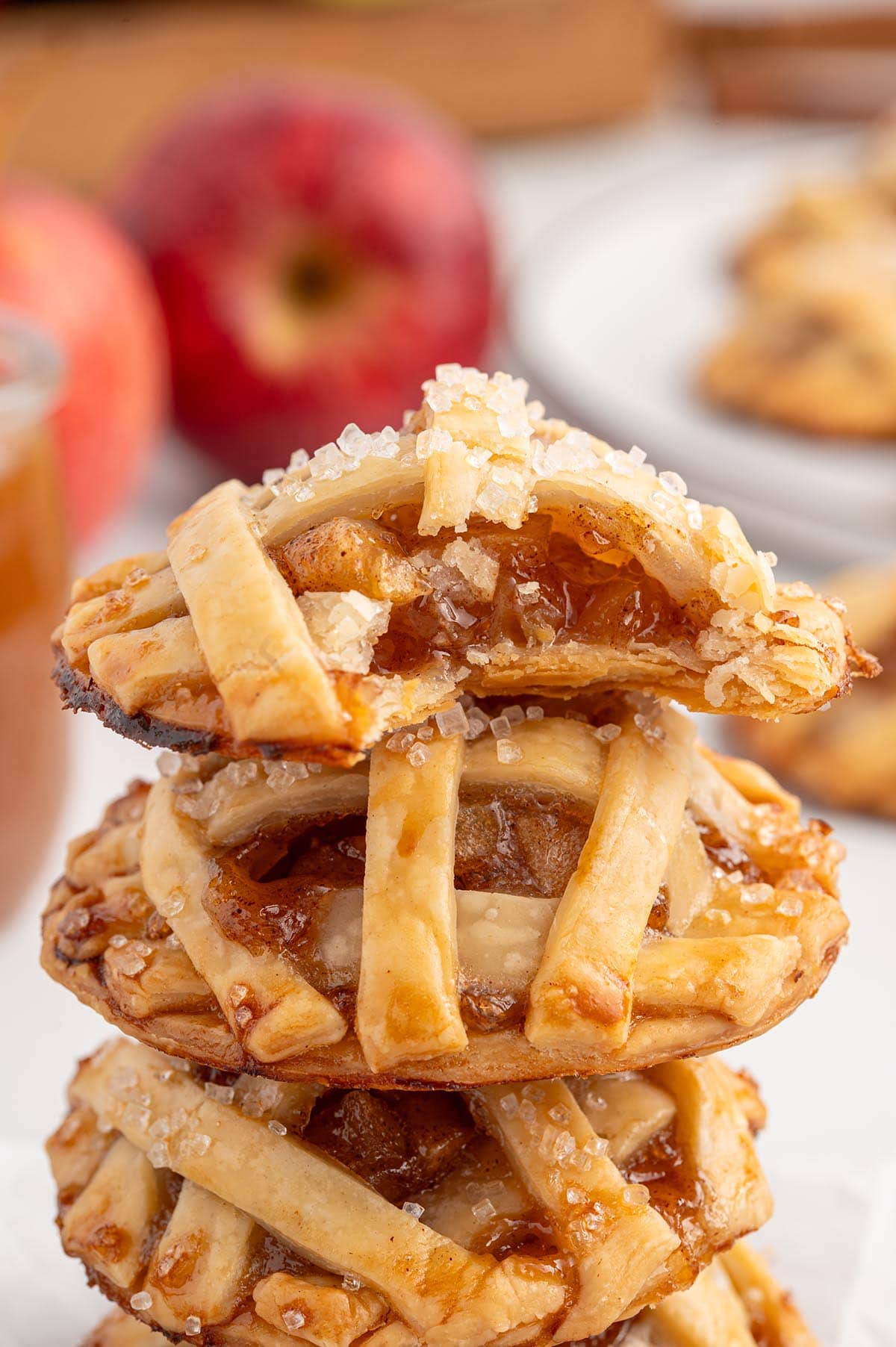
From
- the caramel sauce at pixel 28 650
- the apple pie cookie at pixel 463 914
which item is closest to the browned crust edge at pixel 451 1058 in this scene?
the apple pie cookie at pixel 463 914

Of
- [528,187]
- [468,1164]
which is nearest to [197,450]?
[528,187]

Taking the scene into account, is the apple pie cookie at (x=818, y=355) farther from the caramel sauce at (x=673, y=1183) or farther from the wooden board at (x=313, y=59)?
the caramel sauce at (x=673, y=1183)

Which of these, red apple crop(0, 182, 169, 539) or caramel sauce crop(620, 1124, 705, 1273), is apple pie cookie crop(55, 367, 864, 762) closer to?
caramel sauce crop(620, 1124, 705, 1273)

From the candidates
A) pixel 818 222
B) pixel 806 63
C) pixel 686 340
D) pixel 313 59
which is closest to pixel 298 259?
pixel 686 340

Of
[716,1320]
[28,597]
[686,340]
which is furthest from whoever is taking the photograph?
[686,340]

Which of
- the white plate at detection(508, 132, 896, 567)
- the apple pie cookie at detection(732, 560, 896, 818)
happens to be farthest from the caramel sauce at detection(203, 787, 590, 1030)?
the white plate at detection(508, 132, 896, 567)

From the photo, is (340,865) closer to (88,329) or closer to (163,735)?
(163,735)

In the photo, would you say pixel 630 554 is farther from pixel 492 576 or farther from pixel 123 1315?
pixel 123 1315
